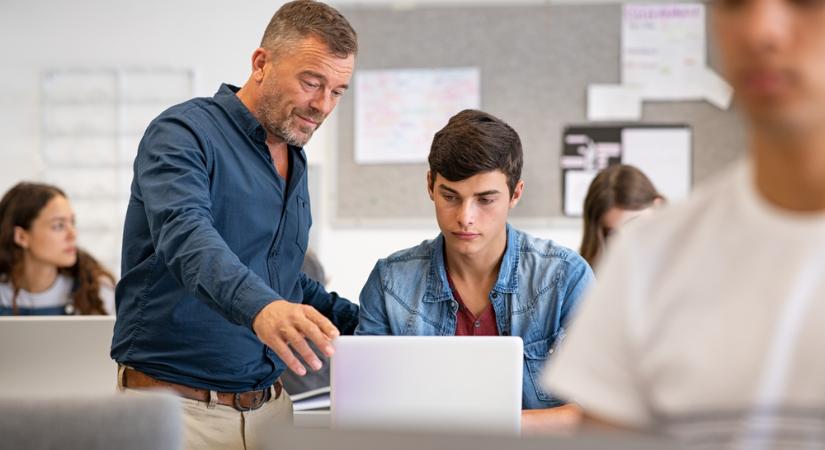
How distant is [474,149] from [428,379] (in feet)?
2.25

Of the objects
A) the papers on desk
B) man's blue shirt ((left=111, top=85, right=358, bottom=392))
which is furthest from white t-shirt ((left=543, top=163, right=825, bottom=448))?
the papers on desk

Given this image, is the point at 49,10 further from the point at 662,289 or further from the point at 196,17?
the point at 662,289

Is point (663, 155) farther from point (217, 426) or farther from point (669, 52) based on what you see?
point (217, 426)

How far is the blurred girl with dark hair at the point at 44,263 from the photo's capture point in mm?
3391

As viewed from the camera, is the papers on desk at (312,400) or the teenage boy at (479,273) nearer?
the teenage boy at (479,273)

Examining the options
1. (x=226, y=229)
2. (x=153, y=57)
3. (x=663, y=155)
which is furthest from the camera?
(x=153, y=57)

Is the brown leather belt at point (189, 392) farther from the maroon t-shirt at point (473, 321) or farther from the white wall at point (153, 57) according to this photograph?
the white wall at point (153, 57)

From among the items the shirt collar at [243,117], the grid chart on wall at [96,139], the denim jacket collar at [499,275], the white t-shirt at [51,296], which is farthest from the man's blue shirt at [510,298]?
the grid chart on wall at [96,139]

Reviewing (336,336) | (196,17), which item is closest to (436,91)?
(196,17)

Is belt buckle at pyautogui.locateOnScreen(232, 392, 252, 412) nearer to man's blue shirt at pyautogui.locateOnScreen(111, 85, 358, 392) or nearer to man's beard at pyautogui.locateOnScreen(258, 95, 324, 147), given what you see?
man's blue shirt at pyautogui.locateOnScreen(111, 85, 358, 392)

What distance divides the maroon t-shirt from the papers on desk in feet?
1.71

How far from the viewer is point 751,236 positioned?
0.68m

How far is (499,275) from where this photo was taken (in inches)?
75.0

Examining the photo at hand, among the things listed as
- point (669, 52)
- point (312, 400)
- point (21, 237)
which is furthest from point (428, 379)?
point (669, 52)
